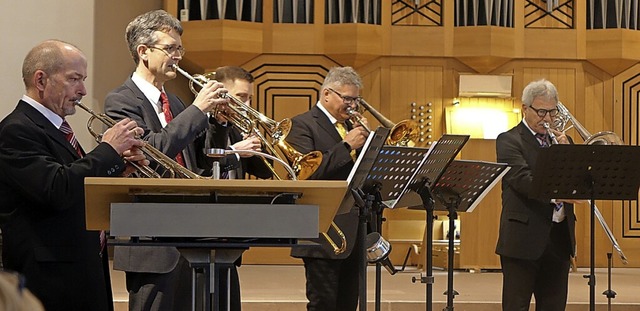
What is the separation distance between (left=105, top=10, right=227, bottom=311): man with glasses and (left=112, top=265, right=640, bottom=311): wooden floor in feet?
9.41

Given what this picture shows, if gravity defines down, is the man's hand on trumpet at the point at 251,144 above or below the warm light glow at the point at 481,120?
below

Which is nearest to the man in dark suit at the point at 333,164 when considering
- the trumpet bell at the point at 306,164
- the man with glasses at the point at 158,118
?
the trumpet bell at the point at 306,164

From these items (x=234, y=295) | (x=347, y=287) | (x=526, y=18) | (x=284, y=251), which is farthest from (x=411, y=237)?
(x=234, y=295)

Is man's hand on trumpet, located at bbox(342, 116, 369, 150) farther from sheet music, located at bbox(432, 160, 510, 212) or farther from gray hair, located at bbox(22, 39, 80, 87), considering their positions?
gray hair, located at bbox(22, 39, 80, 87)

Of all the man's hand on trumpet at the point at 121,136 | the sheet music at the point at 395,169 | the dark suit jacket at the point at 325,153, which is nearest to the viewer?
the man's hand on trumpet at the point at 121,136

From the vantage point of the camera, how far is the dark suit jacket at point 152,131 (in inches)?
151

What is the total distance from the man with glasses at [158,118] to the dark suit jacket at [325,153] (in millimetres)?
825

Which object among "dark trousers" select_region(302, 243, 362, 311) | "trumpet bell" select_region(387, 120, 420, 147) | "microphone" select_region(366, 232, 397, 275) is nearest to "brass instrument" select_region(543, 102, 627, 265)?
"trumpet bell" select_region(387, 120, 420, 147)

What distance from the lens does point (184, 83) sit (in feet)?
34.9

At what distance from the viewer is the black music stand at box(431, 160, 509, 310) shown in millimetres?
5027

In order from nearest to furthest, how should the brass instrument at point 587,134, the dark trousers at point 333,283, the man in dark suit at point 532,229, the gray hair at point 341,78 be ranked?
the dark trousers at point 333,283 → the gray hair at point 341,78 → the man in dark suit at point 532,229 → the brass instrument at point 587,134

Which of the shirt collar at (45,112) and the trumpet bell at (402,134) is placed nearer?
the shirt collar at (45,112)

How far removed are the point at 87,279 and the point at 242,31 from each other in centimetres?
683

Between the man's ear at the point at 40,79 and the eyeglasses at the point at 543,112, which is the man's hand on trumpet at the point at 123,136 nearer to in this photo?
the man's ear at the point at 40,79
